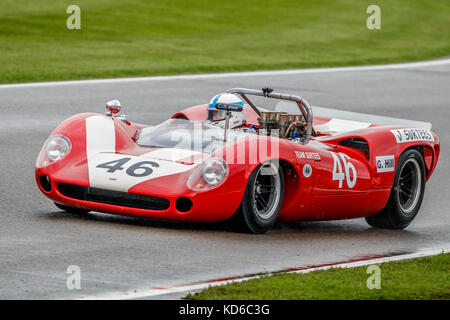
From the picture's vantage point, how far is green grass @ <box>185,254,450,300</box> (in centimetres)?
607

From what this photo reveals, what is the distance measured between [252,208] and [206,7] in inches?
1034

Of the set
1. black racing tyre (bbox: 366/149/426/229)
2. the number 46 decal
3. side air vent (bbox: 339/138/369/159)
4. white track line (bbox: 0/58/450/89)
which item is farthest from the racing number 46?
white track line (bbox: 0/58/450/89)

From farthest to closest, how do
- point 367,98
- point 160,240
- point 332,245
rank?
1. point 367,98
2. point 332,245
3. point 160,240

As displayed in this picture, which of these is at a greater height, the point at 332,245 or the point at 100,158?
the point at 100,158

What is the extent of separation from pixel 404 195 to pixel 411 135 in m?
0.56

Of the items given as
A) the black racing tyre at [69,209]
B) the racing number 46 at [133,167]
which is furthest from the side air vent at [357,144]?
the black racing tyre at [69,209]

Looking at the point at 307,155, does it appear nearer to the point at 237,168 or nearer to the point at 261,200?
the point at 261,200

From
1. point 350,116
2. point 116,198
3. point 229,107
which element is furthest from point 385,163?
point 116,198

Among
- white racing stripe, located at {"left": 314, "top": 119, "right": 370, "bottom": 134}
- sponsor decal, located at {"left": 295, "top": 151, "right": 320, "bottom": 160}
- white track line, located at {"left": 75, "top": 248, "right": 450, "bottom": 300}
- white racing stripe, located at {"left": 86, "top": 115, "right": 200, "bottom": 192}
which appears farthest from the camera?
white racing stripe, located at {"left": 314, "top": 119, "right": 370, "bottom": 134}

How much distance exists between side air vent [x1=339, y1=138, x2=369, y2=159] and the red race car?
0.04ft

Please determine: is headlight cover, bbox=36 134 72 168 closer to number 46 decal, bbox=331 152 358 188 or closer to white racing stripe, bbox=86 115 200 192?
white racing stripe, bbox=86 115 200 192

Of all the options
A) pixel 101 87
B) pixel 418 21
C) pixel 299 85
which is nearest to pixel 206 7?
pixel 418 21

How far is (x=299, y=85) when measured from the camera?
67.4 feet

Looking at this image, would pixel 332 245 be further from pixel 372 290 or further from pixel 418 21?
pixel 418 21
